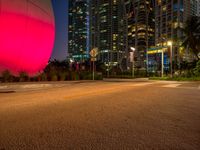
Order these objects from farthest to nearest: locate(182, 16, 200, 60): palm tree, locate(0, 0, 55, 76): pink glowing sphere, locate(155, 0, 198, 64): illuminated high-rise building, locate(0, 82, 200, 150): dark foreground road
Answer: locate(155, 0, 198, 64): illuminated high-rise building
locate(182, 16, 200, 60): palm tree
locate(0, 0, 55, 76): pink glowing sphere
locate(0, 82, 200, 150): dark foreground road

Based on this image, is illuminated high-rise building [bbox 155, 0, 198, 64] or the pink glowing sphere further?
illuminated high-rise building [bbox 155, 0, 198, 64]

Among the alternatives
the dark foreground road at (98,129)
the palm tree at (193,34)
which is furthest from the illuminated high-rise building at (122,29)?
the dark foreground road at (98,129)

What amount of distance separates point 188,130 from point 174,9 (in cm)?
15134

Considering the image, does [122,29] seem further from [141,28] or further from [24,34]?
[24,34]

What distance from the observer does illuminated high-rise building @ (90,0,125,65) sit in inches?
6344

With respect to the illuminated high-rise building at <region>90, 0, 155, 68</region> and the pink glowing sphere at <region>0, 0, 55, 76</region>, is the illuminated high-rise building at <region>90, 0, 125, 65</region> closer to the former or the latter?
the illuminated high-rise building at <region>90, 0, 155, 68</region>

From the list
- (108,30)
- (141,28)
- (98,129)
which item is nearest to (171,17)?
(141,28)

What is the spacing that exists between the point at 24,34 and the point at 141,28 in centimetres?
15577

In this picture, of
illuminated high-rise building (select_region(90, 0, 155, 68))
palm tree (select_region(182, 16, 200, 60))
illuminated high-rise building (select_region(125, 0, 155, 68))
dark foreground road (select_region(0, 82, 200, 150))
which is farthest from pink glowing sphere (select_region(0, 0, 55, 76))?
illuminated high-rise building (select_region(125, 0, 155, 68))

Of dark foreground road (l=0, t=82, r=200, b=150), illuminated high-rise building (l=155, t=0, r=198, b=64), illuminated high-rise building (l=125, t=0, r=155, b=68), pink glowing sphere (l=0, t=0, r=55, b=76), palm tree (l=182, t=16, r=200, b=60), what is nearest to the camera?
dark foreground road (l=0, t=82, r=200, b=150)

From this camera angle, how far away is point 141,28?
162 m

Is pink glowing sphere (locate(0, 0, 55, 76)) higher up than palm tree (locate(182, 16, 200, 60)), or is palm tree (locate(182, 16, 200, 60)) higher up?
palm tree (locate(182, 16, 200, 60))

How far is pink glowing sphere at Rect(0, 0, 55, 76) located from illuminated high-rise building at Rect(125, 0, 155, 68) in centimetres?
14437

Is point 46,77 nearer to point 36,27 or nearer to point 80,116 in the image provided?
point 36,27
